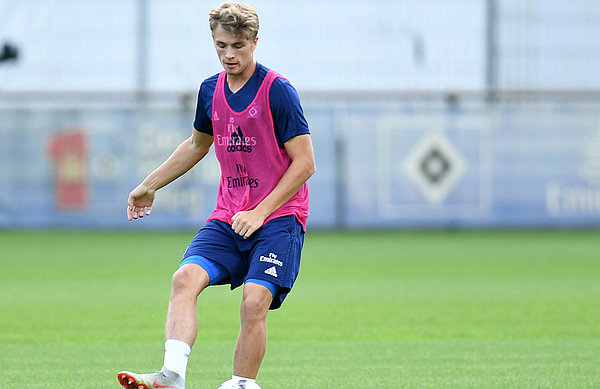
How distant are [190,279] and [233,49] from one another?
1122 mm

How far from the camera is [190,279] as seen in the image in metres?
5.13

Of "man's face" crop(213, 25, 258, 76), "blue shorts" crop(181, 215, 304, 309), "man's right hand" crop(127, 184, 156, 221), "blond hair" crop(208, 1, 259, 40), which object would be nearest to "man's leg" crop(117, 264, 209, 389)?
"blue shorts" crop(181, 215, 304, 309)

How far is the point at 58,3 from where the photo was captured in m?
20.8

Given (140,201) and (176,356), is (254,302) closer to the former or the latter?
(176,356)

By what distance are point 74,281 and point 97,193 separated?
7.34 meters

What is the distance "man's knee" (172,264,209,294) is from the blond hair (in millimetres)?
1145

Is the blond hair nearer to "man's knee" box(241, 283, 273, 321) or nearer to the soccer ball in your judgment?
"man's knee" box(241, 283, 273, 321)

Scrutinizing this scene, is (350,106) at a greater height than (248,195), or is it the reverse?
(248,195)

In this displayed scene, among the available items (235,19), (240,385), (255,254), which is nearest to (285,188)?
(255,254)

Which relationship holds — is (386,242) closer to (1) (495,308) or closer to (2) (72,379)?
(1) (495,308)

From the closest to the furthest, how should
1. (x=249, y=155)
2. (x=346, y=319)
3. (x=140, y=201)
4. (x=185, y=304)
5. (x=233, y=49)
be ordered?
(x=185, y=304) → (x=233, y=49) → (x=249, y=155) → (x=140, y=201) → (x=346, y=319)

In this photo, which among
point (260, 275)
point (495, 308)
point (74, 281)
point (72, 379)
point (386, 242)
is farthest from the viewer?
point (386, 242)

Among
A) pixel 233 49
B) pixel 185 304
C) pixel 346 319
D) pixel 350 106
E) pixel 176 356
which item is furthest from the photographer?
pixel 350 106

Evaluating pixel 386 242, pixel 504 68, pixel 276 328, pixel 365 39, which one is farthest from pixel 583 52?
pixel 276 328
